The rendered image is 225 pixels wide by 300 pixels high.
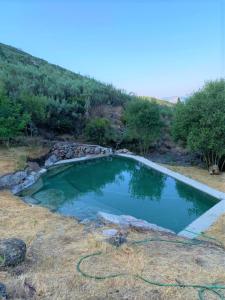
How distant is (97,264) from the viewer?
14.7 feet

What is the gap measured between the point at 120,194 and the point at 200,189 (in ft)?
8.64

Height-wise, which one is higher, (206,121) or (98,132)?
(206,121)

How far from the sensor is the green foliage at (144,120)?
50.8 feet

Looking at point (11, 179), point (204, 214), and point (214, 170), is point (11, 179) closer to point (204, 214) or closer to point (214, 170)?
point (204, 214)

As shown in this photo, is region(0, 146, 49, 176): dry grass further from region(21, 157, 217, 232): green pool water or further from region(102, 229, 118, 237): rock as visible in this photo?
region(102, 229, 118, 237): rock

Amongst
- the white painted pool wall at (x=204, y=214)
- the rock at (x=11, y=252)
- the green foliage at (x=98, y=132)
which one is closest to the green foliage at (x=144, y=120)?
the green foliage at (x=98, y=132)

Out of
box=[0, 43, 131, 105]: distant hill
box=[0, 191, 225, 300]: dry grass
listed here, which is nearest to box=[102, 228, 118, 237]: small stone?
box=[0, 191, 225, 300]: dry grass

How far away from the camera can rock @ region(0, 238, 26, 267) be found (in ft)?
13.8

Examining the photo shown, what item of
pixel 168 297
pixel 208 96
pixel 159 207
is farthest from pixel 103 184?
pixel 168 297

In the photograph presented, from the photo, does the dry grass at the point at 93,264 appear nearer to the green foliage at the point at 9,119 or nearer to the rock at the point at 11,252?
the rock at the point at 11,252

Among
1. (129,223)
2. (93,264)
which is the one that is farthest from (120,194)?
(93,264)

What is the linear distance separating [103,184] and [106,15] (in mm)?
7445

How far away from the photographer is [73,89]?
21547 millimetres

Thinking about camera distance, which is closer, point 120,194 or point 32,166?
point 120,194
